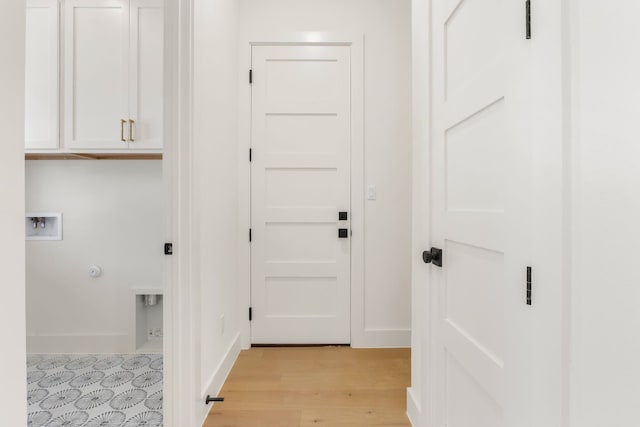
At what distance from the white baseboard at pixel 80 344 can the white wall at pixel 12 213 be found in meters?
2.02

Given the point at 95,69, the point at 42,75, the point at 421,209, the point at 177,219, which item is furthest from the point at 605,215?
the point at 42,75

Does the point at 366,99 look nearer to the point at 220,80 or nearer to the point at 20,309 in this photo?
the point at 220,80

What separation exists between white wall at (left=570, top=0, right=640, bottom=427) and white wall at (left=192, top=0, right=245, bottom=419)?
1.36m

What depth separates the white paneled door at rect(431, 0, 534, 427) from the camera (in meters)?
0.76

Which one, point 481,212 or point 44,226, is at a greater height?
point 481,212

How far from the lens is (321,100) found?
2465 millimetres

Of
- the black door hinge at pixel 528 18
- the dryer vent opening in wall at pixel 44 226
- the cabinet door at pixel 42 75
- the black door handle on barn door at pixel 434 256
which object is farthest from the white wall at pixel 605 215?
the dryer vent opening in wall at pixel 44 226

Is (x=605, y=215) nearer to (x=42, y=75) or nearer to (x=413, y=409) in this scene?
(x=413, y=409)

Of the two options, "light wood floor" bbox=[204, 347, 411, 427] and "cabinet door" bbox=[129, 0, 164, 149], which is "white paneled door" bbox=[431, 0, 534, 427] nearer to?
"light wood floor" bbox=[204, 347, 411, 427]

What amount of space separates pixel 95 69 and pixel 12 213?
74.2 inches

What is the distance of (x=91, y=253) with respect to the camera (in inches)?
93.7

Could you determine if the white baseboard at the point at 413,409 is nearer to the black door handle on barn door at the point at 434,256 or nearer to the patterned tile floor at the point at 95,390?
the black door handle on barn door at the point at 434,256

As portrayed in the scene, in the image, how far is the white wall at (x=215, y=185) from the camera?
5.08ft

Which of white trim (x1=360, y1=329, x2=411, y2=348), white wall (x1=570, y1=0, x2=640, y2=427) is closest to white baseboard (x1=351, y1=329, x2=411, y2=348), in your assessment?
white trim (x1=360, y1=329, x2=411, y2=348)
